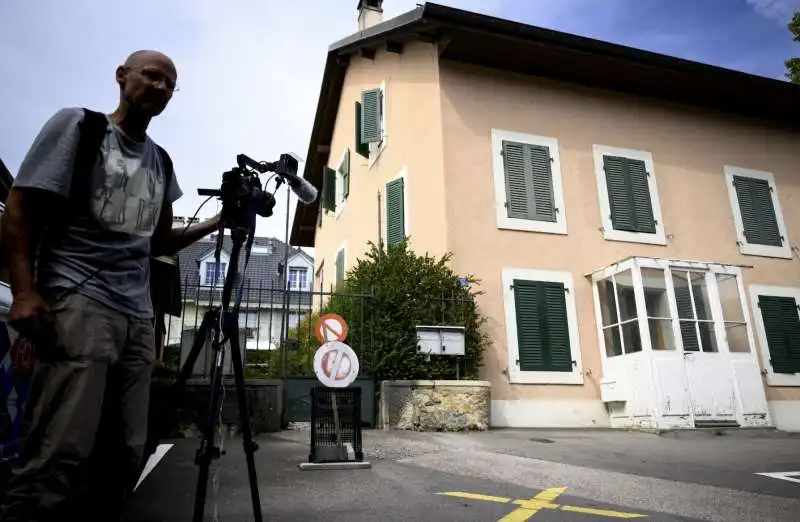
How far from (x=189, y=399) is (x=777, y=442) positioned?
8142 millimetres

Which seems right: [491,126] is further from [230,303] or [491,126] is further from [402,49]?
[230,303]

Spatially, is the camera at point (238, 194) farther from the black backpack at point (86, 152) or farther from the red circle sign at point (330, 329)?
the red circle sign at point (330, 329)

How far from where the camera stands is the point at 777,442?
7.83 metres

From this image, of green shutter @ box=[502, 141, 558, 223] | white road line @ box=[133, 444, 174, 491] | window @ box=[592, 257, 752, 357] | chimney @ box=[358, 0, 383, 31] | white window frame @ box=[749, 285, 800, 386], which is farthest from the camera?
chimney @ box=[358, 0, 383, 31]

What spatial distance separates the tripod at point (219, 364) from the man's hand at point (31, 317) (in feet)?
1.93

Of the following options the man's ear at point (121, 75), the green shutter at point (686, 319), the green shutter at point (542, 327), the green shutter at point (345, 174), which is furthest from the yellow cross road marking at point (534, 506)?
the green shutter at point (345, 174)

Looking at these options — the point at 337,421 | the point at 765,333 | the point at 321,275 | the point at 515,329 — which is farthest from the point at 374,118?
the point at 765,333

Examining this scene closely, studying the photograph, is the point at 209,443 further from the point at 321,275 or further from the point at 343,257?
the point at 321,275

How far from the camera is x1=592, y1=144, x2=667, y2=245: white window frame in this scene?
10633 millimetres

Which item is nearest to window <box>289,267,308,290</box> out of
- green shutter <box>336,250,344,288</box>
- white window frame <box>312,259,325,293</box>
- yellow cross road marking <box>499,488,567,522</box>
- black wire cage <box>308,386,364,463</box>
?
white window frame <box>312,259,325,293</box>

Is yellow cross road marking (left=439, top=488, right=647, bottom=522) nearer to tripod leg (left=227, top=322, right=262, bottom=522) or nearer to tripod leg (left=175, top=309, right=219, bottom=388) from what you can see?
tripod leg (left=227, top=322, right=262, bottom=522)

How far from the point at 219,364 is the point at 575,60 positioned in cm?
1040

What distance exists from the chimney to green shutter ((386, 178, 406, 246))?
5.82 metres

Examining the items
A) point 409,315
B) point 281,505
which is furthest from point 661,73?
point 281,505
